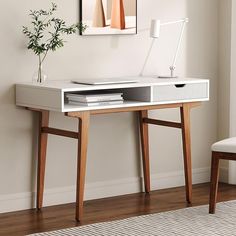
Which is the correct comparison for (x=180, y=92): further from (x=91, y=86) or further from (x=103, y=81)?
(x=91, y=86)

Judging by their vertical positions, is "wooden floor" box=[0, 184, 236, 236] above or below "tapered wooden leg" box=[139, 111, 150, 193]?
below

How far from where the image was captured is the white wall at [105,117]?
434 centimetres

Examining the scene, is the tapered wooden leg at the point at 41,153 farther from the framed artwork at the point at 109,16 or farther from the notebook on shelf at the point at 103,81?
the framed artwork at the point at 109,16

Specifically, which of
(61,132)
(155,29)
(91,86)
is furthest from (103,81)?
(155,29)

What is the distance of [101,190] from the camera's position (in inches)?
189

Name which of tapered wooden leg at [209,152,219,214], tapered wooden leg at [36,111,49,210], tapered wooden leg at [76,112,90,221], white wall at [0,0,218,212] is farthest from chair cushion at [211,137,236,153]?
tapered wooden leg at [36,111,49,210]

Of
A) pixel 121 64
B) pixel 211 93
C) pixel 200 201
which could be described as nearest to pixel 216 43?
pixel 211 93

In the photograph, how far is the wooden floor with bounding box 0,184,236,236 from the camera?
13.4 feet

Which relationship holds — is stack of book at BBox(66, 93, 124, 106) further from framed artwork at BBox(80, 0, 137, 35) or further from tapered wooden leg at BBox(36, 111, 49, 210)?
framed artwork at BBox(80, 0, 137, 35)

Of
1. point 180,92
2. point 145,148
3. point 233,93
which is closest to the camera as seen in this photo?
point 180,92

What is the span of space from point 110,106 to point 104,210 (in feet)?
2.26

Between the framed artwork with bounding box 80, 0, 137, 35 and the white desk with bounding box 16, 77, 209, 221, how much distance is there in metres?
0.40

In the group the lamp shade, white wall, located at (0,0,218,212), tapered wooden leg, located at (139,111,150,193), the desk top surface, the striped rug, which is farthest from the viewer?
tapered wooden leg, located at (139,111,150,193)

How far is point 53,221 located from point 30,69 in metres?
→ 0.93
